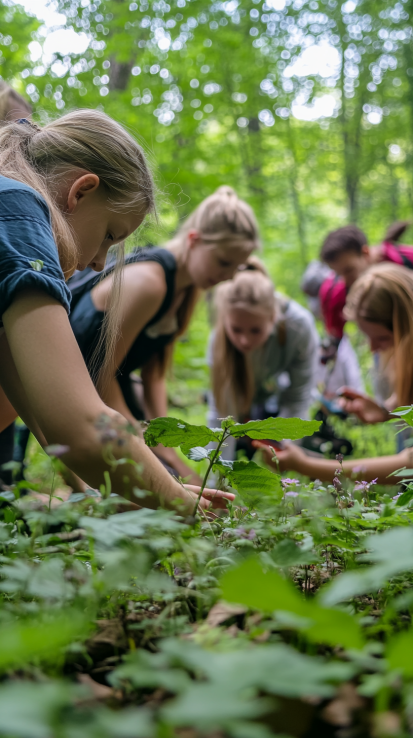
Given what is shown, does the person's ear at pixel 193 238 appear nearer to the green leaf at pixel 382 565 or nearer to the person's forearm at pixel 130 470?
the person's forearm at pixel 130 470

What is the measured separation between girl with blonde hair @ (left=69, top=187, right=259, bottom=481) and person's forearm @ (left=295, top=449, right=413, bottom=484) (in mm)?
781

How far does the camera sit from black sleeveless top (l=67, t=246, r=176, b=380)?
2.82 metres

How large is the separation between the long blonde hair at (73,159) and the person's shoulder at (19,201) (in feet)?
0.66

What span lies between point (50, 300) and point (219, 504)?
2.34 feet

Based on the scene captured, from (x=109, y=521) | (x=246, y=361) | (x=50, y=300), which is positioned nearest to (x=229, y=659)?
(x=109, y=521)

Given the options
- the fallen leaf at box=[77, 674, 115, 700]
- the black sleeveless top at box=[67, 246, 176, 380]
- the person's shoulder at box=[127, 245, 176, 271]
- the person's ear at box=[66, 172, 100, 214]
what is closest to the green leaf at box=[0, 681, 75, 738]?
the fallen leaf at box=[77, 674, 115, 700]

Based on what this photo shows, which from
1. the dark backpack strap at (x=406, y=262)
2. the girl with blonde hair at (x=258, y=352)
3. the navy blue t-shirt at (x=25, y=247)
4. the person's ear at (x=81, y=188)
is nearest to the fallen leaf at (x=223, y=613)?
the navy blue t-shirt at (x=25, y=247)

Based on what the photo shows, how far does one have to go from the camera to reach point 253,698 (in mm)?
630

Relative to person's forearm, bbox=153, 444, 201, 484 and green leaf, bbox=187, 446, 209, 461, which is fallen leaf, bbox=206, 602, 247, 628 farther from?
→ person's forearm, bbox=153, 444, 201, 484

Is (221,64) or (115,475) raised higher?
(221,64)

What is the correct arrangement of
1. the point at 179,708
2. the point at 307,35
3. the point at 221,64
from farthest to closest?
the point at 307,35
the point at 221,64
the point at 179,708

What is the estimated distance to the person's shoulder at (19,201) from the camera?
4.43 ft

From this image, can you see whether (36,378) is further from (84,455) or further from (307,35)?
(307,35)

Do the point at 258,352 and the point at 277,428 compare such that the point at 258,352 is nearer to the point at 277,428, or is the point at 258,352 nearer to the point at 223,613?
the point at 277,428
